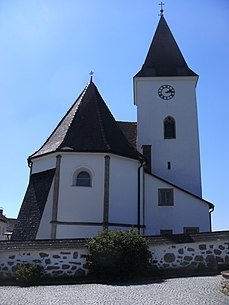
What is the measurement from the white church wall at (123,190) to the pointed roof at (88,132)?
538 millimetres

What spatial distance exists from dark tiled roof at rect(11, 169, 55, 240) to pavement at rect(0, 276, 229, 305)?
6.74 meters

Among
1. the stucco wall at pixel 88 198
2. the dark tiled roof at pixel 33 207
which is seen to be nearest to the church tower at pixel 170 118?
the stucco wall at pixel 88 198

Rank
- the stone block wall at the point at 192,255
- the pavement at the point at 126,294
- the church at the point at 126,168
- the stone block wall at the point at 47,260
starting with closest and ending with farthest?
the pavement at the point at 126,294
the stone block wall at the point at 47,260
the stone block wall at the point at 192,255
the church at the point at 126,168

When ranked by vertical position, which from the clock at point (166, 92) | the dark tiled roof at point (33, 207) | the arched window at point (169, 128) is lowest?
the dark tiled roof at point (33, 207)

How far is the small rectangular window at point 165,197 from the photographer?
2134cm

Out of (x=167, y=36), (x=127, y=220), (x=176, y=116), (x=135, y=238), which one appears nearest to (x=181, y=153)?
(x=176, y=116)

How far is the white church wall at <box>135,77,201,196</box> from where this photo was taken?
24.7 meters

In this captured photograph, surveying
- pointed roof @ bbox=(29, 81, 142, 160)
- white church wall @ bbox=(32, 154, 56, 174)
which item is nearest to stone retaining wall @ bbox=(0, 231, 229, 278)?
white church wall @ bbox=(32, 154, 56, 174)

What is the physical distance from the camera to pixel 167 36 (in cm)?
2905

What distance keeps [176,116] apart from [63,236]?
1253cm

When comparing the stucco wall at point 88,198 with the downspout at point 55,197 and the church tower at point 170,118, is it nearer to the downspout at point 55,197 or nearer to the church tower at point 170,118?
the downspout at point 55,197

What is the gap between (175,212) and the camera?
21203mm

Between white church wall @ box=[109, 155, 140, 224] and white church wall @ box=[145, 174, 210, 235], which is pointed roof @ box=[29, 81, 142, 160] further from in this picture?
white church wall @ box=[145, 174, 210, 235]

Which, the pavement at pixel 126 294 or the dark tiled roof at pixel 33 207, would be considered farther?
the dark tiled roof at pixel 33 207
